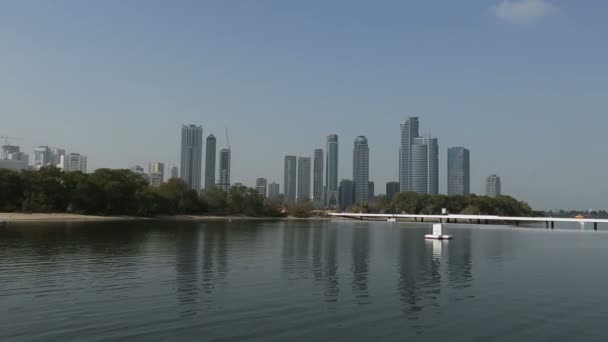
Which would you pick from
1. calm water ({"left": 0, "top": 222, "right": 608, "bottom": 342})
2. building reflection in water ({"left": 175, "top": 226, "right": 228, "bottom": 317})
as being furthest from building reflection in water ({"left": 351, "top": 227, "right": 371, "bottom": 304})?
building reflection in water ({"left": 175, "top": 226, "right": 228, "bottom": 317})

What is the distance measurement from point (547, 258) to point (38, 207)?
15674 centimetres

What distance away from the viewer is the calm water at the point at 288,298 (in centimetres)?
2577

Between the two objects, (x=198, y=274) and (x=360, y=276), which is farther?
(x=360, y=276)

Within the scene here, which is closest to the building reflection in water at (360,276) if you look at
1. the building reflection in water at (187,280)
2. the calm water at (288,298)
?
the calm water at (288,298)

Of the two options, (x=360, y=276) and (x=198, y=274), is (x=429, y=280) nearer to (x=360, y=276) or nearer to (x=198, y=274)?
(x=360, y=276)

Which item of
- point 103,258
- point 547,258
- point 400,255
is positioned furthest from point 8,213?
point 547,258

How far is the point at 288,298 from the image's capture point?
34406mm

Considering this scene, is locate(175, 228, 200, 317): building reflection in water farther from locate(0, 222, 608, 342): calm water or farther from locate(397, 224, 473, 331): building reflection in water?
locate(397, 224, 473, 331): building reflection in water

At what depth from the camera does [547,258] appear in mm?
68875

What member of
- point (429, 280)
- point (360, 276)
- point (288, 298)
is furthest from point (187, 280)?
point (429, 280)

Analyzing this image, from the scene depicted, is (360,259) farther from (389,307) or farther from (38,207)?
(38,207)

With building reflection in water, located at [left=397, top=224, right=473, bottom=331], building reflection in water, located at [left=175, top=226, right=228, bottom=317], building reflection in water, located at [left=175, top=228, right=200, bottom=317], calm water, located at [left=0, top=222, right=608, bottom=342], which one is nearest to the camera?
calm water, located at [left=0, top=222, right=608, bottom=342]

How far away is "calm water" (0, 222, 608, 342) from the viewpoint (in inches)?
1014

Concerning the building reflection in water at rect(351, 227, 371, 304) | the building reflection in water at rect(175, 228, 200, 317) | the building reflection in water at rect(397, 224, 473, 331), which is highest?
the building reflection in water at rect(175, 228, 200, 317)
